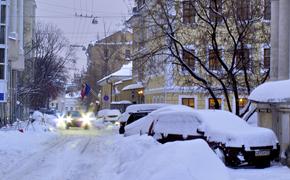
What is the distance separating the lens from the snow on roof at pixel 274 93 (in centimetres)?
1483

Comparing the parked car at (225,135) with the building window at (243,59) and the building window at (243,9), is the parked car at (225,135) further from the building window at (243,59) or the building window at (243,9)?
the building window at (243,59)

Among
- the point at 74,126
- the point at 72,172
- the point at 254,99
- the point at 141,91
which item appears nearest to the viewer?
the point at 72,172

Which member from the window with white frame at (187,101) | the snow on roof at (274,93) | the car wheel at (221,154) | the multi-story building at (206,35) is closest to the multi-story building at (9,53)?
the multi-story building at (206,35)

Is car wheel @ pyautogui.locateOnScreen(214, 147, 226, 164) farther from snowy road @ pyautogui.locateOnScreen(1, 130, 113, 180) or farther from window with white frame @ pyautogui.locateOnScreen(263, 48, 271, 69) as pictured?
window with white frame @ pyautogui.locateOnScreen(263, 48, 271, 69)

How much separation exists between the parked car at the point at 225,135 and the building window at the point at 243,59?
10.8 meters

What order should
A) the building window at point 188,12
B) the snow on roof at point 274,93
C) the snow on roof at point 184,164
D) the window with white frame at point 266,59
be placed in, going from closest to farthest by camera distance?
the snow on roof at point 184,164 < the snow on roof at point 274,93 < the building window at point 188,12 < the window with white frame at point 266,59

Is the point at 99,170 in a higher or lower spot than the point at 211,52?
lower

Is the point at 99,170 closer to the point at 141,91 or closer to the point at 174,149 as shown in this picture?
the point at 174,149

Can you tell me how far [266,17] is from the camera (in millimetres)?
28516

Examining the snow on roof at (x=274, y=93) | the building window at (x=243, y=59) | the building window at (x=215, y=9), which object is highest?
the building window at (x=215, y=9)

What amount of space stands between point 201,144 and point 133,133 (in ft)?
41.5

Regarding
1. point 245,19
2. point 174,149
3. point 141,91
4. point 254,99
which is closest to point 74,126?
point 141,91

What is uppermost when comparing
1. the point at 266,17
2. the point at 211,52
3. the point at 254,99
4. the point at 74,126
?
the point at 266,17

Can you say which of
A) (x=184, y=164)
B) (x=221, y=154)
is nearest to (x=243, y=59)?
(x=221, y=154)
